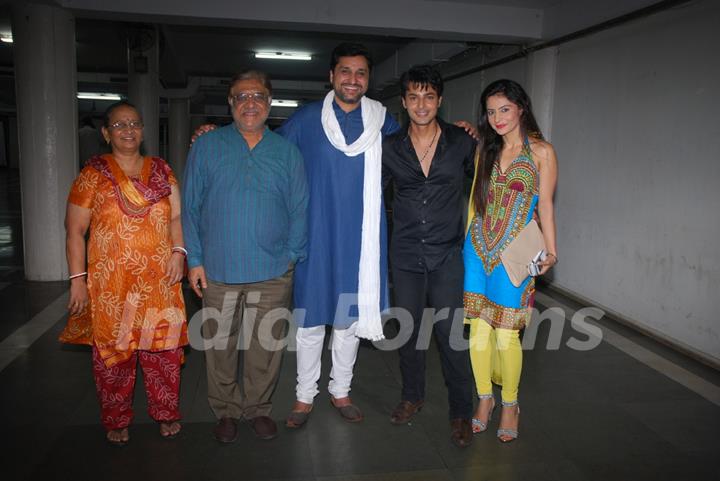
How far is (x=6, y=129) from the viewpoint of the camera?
27.6 meters

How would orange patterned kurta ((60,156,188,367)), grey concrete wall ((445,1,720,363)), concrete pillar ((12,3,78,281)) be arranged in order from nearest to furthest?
orange patterned kurta ((60,156,188,367)) < grey concrete wall ((445,1,720,363)) < concrete pillar ((12,3,78,281))

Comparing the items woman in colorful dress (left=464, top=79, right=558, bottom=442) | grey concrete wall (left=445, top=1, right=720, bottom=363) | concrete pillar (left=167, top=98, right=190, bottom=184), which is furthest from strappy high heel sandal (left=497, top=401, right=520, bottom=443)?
concrete pillar (left=167, top=98, right=190, bottom=184)

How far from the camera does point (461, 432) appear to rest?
2.86 meters

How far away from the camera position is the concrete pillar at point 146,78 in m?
8.82

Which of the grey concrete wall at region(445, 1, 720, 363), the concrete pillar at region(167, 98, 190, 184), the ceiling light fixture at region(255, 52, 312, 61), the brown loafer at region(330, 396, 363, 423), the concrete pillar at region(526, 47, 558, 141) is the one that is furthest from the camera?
the concrete pillar at region(167, 98, 190, 184)

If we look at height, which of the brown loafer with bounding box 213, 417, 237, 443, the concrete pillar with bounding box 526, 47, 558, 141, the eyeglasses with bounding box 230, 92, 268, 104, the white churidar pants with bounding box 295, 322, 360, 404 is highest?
the concrete pillar with bounding box 526, 47, 558, 141

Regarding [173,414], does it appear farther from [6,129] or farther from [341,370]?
[6,129]

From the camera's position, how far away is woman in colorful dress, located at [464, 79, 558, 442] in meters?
2.70

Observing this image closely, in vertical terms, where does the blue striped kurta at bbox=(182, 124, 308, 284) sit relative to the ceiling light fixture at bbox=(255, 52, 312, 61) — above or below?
below

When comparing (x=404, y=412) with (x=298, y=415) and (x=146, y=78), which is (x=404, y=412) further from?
(x=146, y=78)

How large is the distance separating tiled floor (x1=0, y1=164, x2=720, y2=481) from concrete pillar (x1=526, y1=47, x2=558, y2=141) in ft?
9.99

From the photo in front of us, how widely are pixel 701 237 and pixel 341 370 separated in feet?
8.85

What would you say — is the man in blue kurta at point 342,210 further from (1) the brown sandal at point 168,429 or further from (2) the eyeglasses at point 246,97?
(1) the brown sandal at point 168,429

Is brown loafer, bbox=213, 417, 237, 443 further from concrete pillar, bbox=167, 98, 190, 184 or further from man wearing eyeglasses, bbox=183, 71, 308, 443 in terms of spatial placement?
concrete pillar, bbox=167, 98, 190, 184
